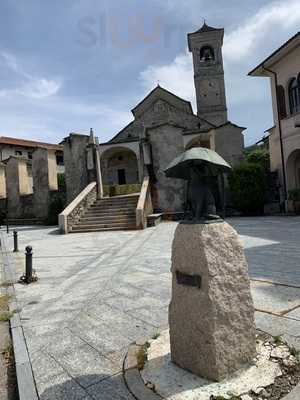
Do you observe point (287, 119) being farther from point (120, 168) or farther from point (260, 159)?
point (120, 168)

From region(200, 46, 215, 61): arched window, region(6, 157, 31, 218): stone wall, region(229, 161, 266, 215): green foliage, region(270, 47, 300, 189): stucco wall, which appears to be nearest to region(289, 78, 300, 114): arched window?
region(270, 47, 300, 189): stucco wall

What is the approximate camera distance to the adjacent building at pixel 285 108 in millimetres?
18406

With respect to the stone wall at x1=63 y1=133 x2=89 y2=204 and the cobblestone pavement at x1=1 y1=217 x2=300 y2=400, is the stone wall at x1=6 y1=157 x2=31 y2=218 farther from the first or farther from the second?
the cobblestone pavement at x1=1 y1=217 x2=300 y2=400

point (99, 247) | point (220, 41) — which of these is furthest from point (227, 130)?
point (220, 41)

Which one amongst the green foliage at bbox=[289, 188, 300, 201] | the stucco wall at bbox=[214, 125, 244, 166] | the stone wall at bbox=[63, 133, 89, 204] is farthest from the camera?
the stucco wall at bbox=[214, 125, 244, 166]

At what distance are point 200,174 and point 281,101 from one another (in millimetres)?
18980

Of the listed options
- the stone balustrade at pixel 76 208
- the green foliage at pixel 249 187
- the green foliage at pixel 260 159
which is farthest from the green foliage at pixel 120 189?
the green foliage at pixel 260 159

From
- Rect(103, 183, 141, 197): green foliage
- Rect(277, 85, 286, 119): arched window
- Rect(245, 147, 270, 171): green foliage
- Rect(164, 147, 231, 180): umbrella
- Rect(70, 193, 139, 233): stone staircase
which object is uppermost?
Rect(277, 85, 286, 119): arched window

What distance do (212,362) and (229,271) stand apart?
0.79 meters

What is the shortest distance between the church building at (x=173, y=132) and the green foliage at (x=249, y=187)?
2.84 m

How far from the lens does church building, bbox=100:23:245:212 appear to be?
19.7 metres

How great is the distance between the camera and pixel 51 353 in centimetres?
375

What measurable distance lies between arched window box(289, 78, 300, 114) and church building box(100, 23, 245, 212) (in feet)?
17.3

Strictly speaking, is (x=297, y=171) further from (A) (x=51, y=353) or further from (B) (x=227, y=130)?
(A) (x=51, y=353)
